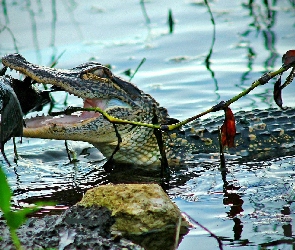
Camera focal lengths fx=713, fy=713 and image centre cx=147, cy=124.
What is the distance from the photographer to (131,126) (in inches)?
260

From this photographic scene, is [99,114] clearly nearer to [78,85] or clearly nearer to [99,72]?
[78,85]

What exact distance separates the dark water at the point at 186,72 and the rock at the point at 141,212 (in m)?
0.16

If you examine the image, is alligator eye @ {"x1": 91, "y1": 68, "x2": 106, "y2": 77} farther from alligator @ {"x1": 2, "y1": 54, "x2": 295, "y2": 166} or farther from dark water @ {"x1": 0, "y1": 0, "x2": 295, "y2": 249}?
dark water @ {"x1": 0, "y1": 0, "x2": 295, "y2": 249}

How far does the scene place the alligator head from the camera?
6.12 m

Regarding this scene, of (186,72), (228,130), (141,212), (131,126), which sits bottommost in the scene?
(186,72)

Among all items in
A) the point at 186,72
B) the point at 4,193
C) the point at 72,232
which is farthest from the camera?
the point at 186,72

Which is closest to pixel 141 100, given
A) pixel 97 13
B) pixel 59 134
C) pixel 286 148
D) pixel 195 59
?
pixel 59 134

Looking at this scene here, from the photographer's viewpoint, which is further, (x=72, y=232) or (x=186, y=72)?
(x=186, y=72)

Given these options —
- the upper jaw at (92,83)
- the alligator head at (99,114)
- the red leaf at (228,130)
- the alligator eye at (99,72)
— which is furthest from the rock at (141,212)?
the alligator eye at (99,72)

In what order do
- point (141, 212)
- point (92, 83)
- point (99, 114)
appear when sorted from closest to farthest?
1. point (141, 212)
2. point (99, 114)
3. point (92, 83)

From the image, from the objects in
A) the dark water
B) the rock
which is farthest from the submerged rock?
the dark water

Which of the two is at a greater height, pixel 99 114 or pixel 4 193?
pixel 4 193

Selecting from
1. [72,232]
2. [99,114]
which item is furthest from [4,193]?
[99,114]

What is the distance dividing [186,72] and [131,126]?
3.03 m
